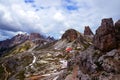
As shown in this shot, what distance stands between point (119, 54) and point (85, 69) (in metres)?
15.9

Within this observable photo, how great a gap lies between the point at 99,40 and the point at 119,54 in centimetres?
1410

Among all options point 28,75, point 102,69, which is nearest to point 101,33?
point 102,69

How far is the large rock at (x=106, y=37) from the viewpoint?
293 feet

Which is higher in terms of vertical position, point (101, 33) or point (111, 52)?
point (101, 33)

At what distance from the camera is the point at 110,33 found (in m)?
92.4

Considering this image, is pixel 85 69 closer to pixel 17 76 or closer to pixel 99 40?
pixel 99 40

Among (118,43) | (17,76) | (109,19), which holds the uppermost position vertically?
(109,19)

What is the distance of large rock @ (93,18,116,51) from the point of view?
89.2 m

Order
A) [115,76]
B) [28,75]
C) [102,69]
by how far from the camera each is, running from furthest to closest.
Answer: [28,75], [102,69], [115,76]

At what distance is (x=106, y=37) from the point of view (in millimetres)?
91500

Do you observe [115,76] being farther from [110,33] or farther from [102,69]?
[110,33]

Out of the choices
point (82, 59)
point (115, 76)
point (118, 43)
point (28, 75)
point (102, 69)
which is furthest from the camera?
point (28, 75)

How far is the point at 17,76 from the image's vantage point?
19925cm

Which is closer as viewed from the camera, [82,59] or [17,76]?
[82,59]
